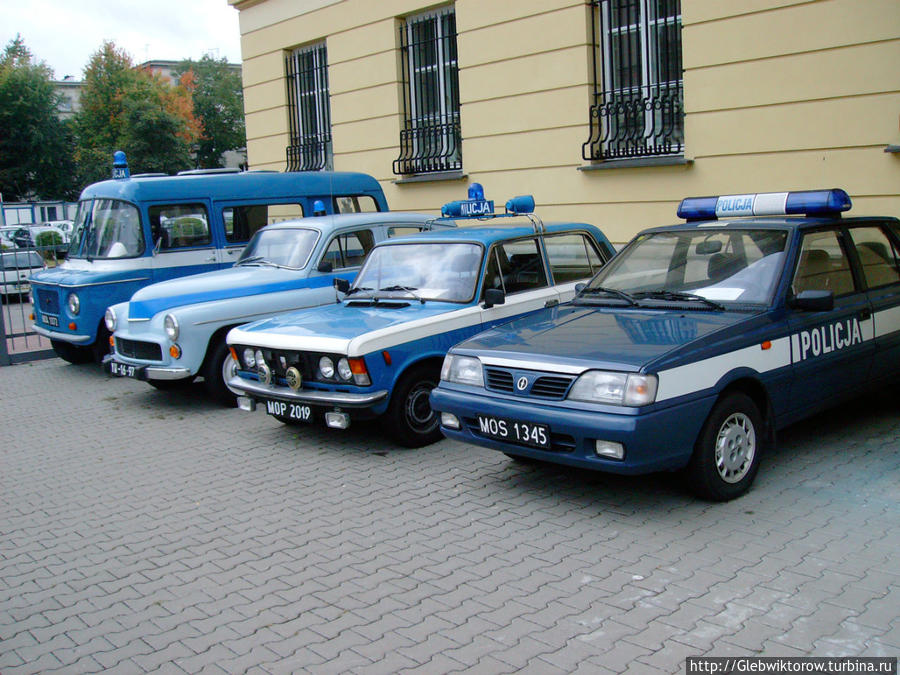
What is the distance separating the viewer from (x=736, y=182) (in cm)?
935

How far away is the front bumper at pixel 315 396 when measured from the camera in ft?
20.3

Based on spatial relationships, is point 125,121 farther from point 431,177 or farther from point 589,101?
point 589,101

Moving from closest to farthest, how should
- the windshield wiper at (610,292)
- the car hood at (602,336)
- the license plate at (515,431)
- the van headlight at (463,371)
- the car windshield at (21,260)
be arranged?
1. the car hood at (602,336)
2. the license plate at (515,431)
3. the van headlight at (463,371)
4. the windshield wiper at (610,292)
5. the car windshield at (21,260)

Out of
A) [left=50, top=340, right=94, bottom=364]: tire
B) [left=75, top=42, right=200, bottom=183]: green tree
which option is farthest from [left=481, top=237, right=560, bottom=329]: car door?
[left=75, top=42, right=200, bottom=183]: green tree

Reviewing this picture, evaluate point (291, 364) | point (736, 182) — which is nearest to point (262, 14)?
point (736, 182)

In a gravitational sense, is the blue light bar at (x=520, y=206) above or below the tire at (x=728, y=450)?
above

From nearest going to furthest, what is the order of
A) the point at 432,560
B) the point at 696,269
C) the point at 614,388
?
the point at 432,560 → the point at 614,388 → the point at 696,269

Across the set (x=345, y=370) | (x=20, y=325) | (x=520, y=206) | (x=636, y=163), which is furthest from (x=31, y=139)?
(x=345, y=370)

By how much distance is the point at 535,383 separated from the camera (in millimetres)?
5020

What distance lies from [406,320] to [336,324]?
0.58 meters

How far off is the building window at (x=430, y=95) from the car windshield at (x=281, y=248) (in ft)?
13.7

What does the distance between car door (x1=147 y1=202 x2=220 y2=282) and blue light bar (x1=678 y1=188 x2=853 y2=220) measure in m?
6.15

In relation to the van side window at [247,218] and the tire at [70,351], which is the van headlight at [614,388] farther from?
the tire at [70,351]

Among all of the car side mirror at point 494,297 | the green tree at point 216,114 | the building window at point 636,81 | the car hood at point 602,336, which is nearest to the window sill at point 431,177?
the building window at point 636,81
